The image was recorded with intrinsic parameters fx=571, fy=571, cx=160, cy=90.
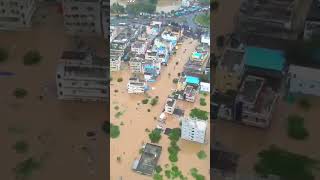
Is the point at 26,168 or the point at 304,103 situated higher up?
the point at 304,103

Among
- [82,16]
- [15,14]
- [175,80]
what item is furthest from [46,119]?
[15,14]

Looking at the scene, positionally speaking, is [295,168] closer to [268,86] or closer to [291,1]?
[268,86]

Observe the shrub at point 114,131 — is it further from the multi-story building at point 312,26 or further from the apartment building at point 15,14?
the multi-story building at point 312,26

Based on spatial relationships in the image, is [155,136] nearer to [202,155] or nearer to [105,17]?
[202,155]

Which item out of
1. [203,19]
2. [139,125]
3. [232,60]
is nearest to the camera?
[139,125]

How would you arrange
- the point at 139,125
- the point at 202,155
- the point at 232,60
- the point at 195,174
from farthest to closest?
the point at 232,60 < the point at 139,125 < the point at 202,155 < the point at 195,174

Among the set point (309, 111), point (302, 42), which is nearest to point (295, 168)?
point (309, 111)
